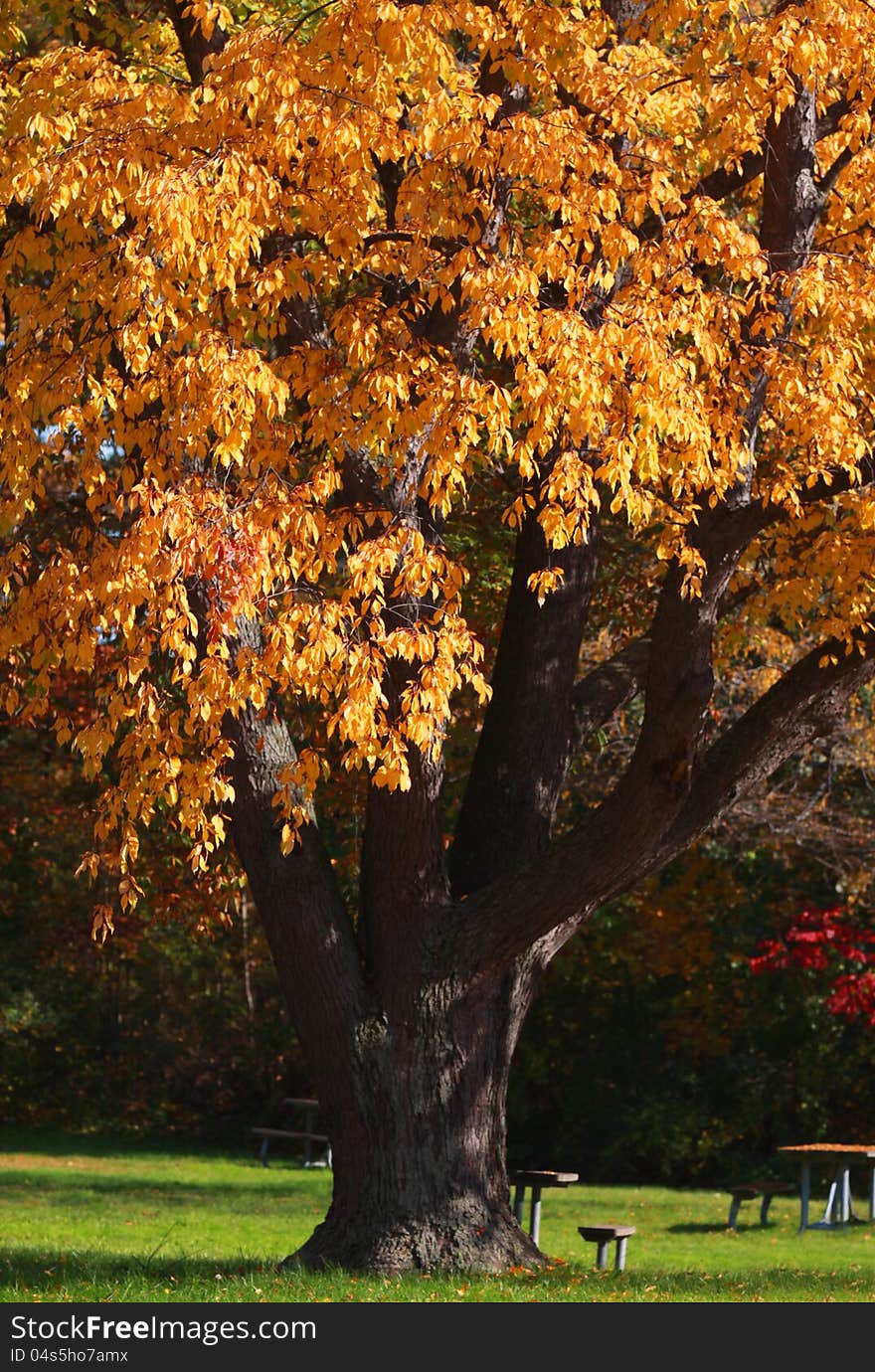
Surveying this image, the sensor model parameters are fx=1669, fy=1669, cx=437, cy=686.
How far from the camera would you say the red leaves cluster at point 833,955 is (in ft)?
53.6

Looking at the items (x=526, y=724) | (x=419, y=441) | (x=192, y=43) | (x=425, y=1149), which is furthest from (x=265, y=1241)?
(x=192, y=43)

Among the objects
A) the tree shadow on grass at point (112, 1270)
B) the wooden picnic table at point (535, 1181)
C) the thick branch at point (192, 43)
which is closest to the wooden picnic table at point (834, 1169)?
the wooden picnic table at point (535, 1181)

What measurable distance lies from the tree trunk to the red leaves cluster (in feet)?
26.2

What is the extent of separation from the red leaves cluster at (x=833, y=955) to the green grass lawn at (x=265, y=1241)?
7.08 feet

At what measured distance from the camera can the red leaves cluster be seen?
1633 cm

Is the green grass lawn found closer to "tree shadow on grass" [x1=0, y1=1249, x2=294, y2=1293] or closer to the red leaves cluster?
"tree shadow on grass" [x1=0, y1=1249, x2=294, y2=1293]

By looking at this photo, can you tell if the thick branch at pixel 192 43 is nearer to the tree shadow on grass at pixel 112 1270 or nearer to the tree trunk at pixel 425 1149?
the tree trunk at pixel 425 1149

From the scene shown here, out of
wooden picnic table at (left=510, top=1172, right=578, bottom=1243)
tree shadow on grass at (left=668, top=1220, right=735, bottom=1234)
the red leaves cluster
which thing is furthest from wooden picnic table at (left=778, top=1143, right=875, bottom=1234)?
wooden picnic table at (left=510, top=1172, right=578, bottom=1243)

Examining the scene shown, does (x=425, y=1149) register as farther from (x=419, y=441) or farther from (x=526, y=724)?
(x=419, y=441)

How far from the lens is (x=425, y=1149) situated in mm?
8773

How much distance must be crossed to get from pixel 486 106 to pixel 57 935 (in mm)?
17170

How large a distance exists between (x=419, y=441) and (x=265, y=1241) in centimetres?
711
